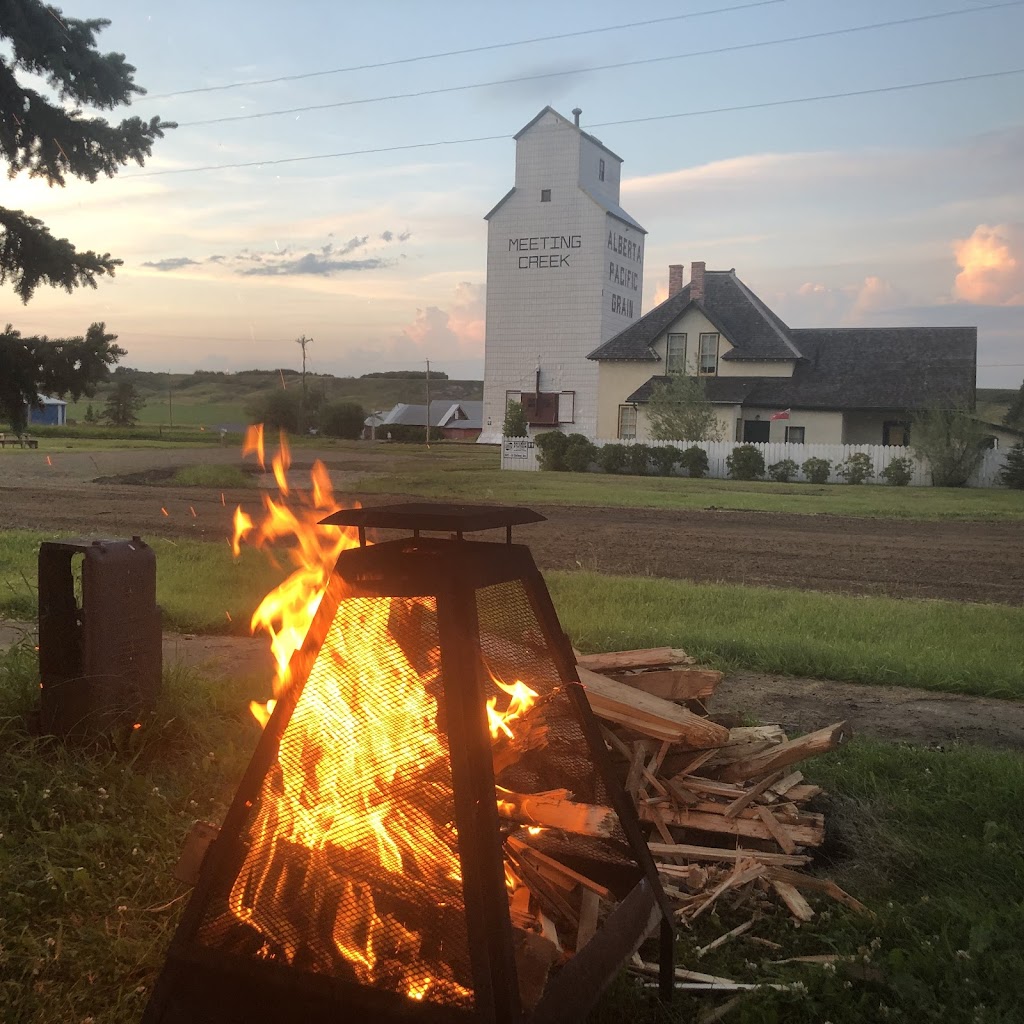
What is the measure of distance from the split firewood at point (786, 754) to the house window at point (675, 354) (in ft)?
128

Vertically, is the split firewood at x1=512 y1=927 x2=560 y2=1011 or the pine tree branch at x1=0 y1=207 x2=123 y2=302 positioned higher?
the pine tree branch at x1=0 y1=207 x2=123 y2=302

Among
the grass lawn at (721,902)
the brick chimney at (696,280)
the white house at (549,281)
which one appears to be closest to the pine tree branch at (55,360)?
the grass lawn at (721,902)

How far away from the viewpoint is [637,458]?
3756 cm

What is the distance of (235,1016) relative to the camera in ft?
10.0

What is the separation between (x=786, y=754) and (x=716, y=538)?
13.7m

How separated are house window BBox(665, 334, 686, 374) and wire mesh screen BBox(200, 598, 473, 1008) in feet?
135

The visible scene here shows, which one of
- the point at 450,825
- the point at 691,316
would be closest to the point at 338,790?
the point at 450,825

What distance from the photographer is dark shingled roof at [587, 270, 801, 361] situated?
137 feet

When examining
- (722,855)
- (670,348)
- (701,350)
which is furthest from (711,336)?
(722,855)

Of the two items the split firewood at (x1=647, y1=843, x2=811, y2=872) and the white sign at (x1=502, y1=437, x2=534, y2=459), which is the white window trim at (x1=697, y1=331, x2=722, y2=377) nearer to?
the white sign at (x1=502, y1=437, x2=534, y2=459)

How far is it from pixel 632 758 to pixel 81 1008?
2.54 m

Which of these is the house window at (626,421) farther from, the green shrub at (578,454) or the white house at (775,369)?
the green shrub at (578,454)

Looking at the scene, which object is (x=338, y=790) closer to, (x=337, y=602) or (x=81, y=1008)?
(x=337, y=602)

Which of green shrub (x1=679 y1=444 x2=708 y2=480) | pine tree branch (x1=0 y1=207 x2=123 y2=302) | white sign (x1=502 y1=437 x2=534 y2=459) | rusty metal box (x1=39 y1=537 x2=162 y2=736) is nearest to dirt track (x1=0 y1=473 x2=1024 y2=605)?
pine tree branch (x1=0 y1=207 x2=123 y2=302)
